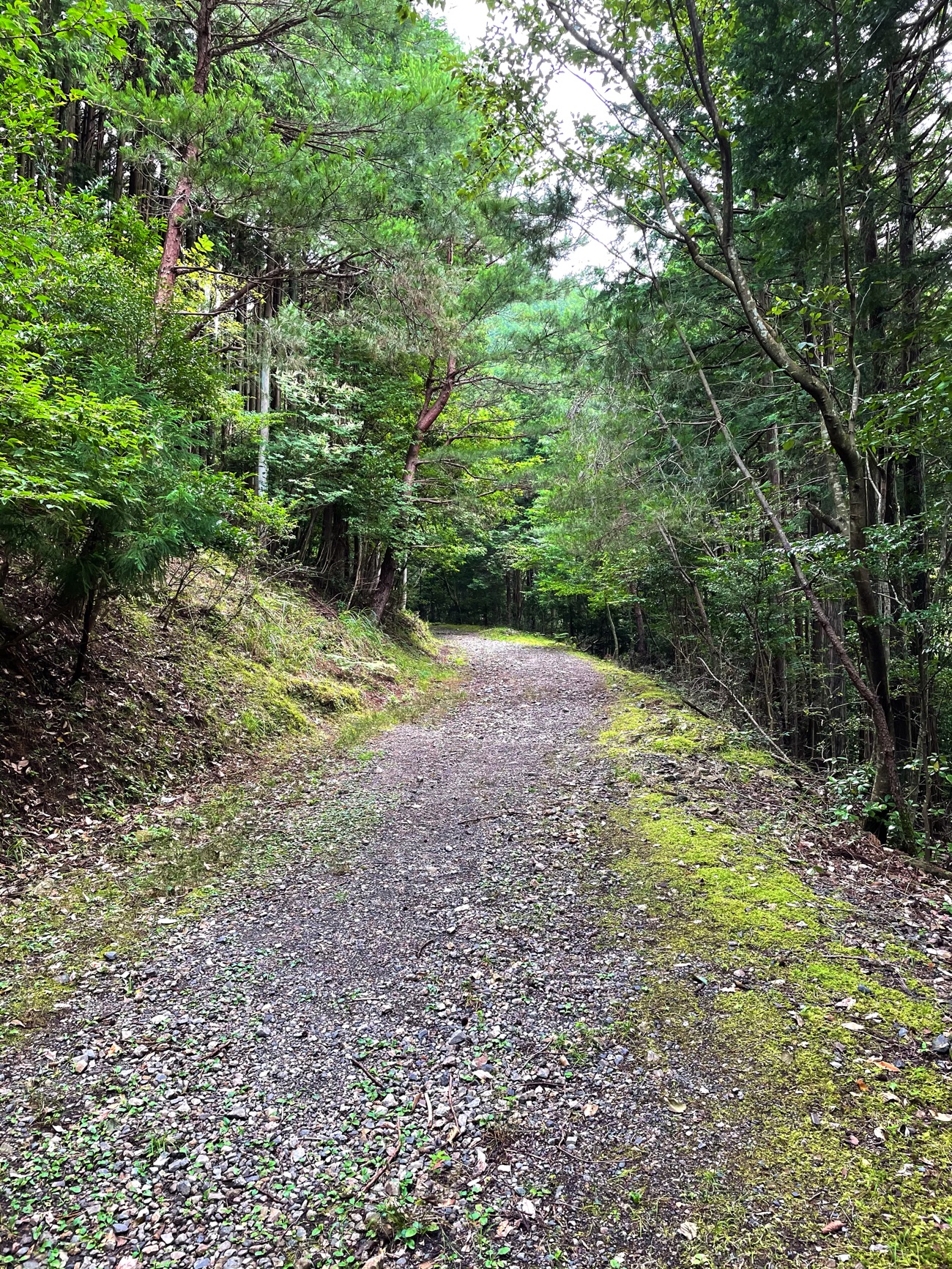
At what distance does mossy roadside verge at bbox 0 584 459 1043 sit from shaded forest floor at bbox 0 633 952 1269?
0.48 ft

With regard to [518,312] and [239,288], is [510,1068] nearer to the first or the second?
[239,288]

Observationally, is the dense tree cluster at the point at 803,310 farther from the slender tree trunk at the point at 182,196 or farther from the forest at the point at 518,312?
the slender tree trunk at the point at 182,196

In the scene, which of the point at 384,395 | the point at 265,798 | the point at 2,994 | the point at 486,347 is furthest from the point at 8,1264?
the point at 486,347

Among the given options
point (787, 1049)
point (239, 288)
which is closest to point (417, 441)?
point (239, 288)

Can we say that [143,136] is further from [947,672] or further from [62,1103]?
[947,672]

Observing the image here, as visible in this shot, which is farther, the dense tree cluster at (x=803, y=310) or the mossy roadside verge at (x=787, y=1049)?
the dense tree cluster at (x=803, y=310)

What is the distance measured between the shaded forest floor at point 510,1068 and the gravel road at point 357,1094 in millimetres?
12

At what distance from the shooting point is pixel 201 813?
207 inches

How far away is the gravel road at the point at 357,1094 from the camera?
2.04m

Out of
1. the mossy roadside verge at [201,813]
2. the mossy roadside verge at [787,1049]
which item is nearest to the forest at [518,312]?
the mossy roadside verge at [201,813]

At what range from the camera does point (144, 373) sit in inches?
208

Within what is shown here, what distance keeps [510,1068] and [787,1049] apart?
1.28m

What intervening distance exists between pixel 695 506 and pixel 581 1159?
869cm

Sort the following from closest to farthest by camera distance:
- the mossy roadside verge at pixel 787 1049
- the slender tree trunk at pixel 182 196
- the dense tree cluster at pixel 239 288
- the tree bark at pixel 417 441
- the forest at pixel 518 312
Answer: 1. the mossy roadside verge at pixel 787 1049
2. the dense tree cluster at pixel 239 288
3. the forest at pixel 518 312
4. the slender tree trunk at pixel 182 196
5. the tree bark at pixel 417 441
